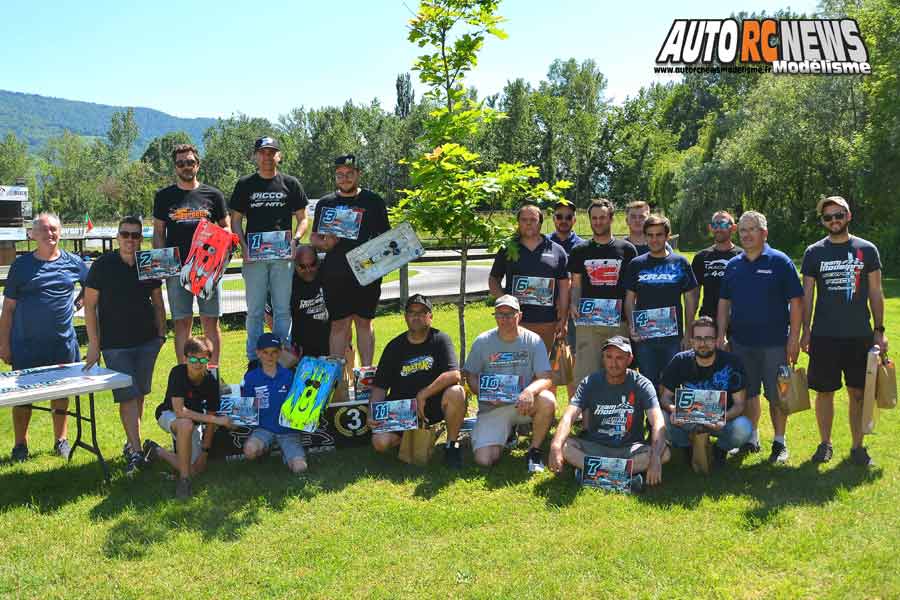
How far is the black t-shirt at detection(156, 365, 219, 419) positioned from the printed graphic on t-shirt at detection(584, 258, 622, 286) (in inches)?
141

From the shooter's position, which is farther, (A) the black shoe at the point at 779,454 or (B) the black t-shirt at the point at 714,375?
(A) the black shoe at the point at 779,454

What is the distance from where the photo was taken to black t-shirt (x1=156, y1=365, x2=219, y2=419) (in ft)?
20.2

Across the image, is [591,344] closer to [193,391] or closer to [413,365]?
[413,365]

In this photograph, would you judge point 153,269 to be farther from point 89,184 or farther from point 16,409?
point 89,184

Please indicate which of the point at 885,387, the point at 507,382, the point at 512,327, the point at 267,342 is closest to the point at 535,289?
the point at 512,327

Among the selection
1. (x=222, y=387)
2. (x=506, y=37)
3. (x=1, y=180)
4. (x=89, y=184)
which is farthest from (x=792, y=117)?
(x=1, y=180)

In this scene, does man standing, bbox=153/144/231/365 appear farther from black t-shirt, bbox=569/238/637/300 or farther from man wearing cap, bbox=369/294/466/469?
black t-shirt, bbox=569/238/637/300

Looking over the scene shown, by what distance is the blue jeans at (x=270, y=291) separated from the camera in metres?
7.12

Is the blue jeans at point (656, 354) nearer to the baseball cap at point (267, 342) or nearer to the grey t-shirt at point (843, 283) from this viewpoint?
the grey t-shirt at point (843, 283)

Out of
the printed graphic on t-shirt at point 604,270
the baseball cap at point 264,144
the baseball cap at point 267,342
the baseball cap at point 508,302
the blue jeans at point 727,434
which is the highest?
the baseball cap at point 264,144

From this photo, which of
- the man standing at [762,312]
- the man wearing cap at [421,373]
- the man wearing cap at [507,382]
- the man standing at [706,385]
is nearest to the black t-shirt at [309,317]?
the man wearing cap at [421,373]

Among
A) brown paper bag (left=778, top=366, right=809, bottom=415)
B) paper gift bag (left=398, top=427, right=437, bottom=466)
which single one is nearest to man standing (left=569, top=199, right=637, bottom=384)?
brown paper bag (left=778, top=366, right=809, bottom=415)

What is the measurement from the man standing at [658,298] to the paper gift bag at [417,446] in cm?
210

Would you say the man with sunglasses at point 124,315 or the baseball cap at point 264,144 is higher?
the baseball cap at point 264,144
